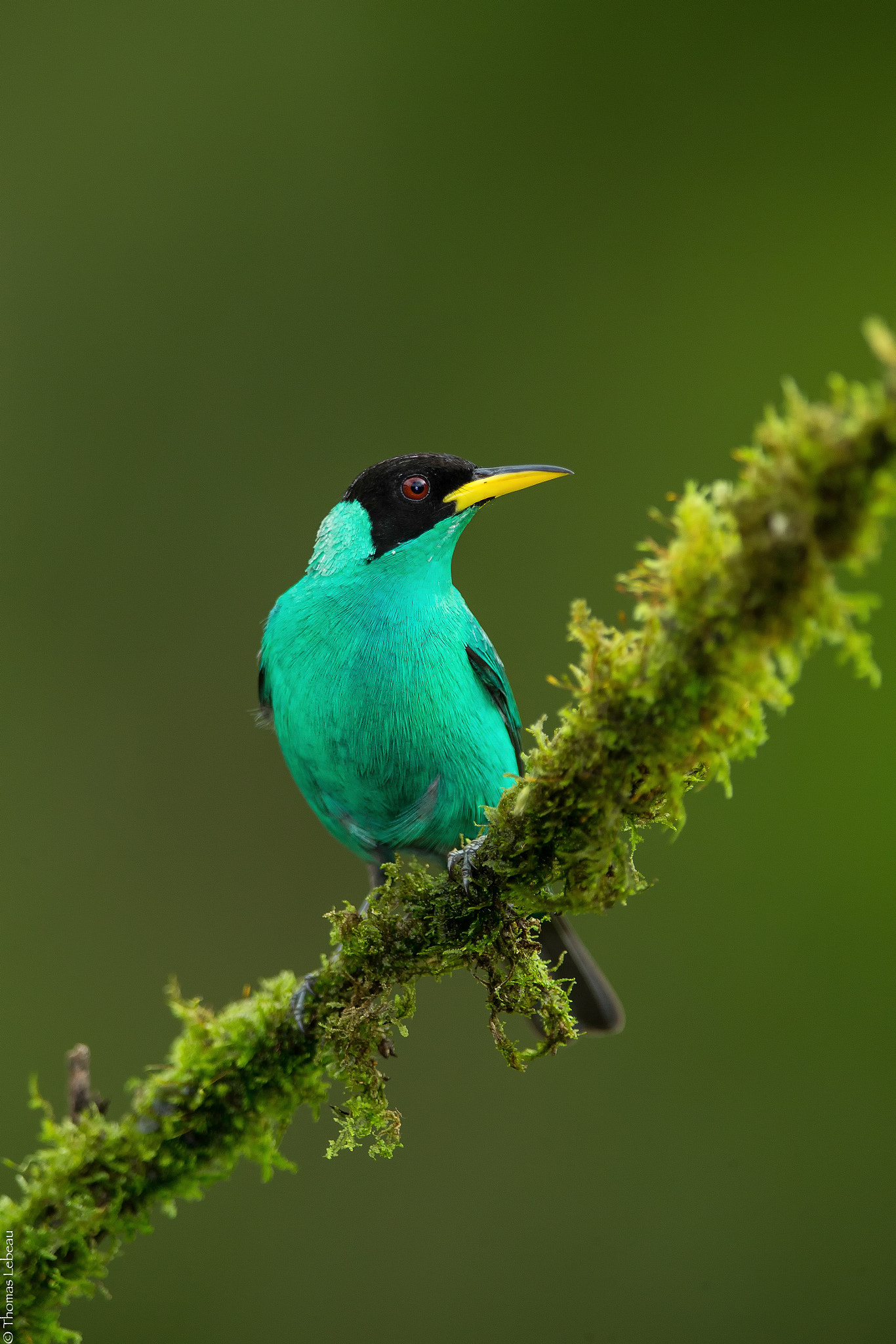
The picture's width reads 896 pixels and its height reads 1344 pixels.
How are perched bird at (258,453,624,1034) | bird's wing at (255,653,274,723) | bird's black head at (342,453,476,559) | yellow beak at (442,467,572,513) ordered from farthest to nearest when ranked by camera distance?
bird's wing at (255,653,274,723) → bird's black head at (342,453,476,559) → yellow beak at (442,467,572,513) → perched bird at (258,453,624,1034)

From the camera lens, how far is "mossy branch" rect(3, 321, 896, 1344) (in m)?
1.92

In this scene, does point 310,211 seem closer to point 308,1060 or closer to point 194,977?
point 194,977

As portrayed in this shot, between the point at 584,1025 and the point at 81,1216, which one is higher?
the point at 584,1025

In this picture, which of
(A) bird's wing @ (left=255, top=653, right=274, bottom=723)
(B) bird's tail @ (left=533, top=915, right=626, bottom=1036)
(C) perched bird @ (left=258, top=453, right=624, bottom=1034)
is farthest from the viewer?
(A) bird's wing @ (left=255, top=653, right=274, bottom=723)

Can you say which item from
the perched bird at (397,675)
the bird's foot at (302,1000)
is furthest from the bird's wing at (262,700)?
the bird's foot at (302,1000)

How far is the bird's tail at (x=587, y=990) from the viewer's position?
14.8 ft

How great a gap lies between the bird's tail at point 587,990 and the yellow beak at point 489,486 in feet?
5.49

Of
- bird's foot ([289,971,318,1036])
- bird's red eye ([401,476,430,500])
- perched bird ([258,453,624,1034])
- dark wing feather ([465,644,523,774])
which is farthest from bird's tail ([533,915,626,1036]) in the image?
bird's red eye ([401,476,430,500])

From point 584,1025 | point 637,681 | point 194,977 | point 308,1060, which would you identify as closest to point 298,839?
point 194,977

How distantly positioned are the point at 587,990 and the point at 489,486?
2.02 m

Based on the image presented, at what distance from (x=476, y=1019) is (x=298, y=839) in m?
1.64

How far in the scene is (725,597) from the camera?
2102mm

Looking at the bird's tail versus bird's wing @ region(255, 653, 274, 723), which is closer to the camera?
the bird's tail

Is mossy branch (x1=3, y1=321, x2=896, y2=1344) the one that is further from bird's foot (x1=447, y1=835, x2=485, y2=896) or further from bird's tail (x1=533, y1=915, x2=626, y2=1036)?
bird's tail (x1=533, y1=915, x2=626, y2=1036)
